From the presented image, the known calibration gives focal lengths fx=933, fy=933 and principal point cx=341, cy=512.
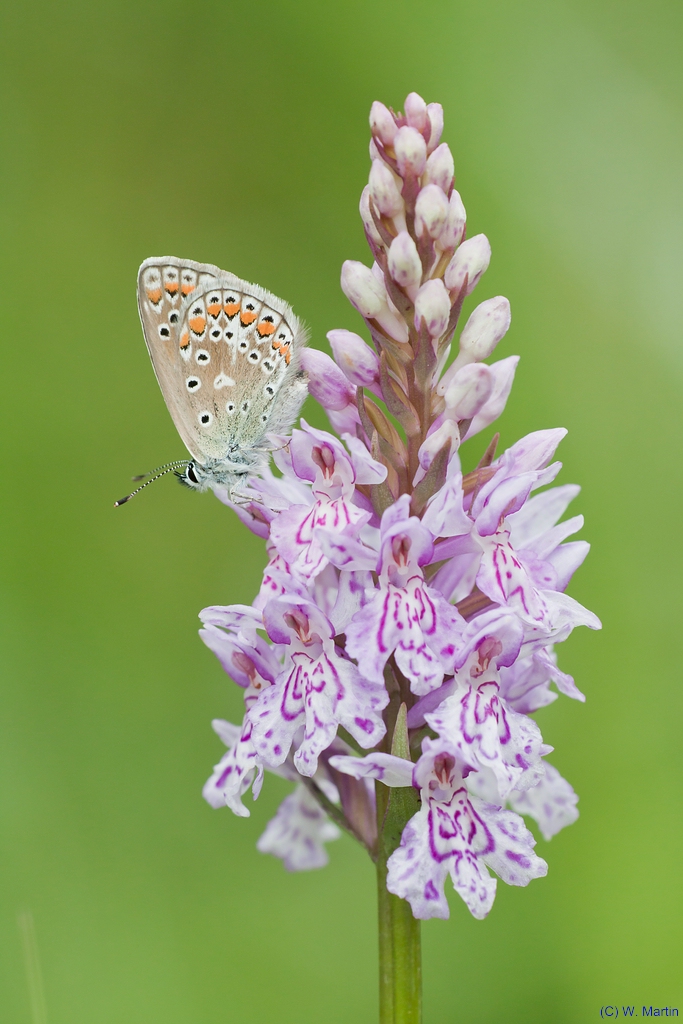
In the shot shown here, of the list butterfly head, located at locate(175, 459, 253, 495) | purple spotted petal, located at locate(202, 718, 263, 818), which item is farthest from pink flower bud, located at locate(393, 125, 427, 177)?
purple spotted petal, located at locate(202, 718, 263, 818)

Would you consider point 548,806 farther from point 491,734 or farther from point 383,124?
point 383,124

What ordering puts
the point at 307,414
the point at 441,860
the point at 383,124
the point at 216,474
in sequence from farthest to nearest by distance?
the point at 307,414 → the point at 216,474 → the point at 383,124 → the point at 441,860

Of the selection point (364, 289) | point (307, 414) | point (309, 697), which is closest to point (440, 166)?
point (364, 289)

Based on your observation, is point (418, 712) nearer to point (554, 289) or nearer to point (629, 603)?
point (629, 603)

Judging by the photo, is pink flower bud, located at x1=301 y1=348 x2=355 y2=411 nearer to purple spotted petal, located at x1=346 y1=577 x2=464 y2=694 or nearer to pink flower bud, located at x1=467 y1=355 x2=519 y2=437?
pink flower bud, located at x1=467 y1=355 x2=519 y2=437

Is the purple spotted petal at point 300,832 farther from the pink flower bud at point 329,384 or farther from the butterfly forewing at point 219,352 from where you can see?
the pink flower bud at point 329,384

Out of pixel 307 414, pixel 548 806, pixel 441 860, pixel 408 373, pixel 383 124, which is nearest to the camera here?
pixel 441 860
